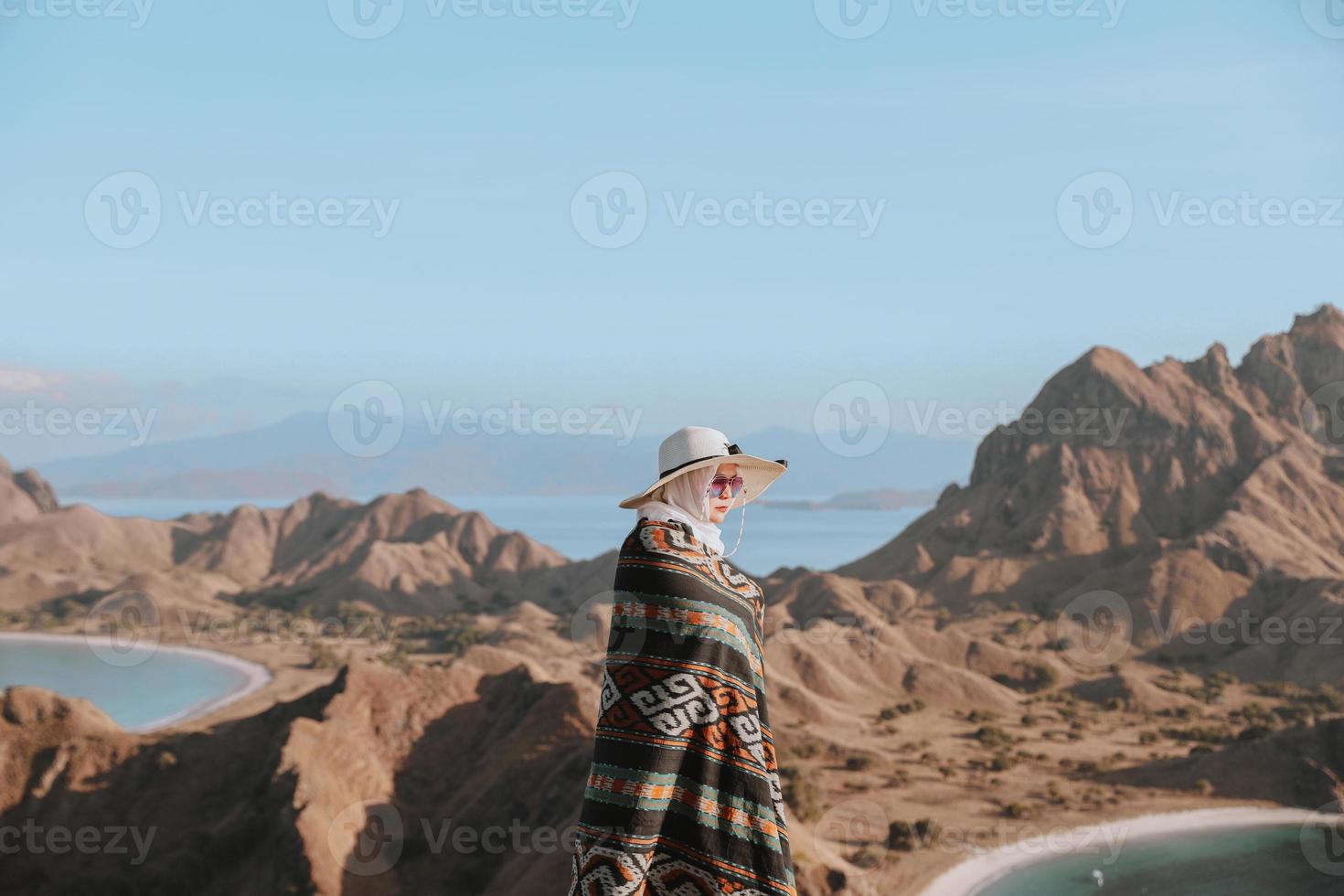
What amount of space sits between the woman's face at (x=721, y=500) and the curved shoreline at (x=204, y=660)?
3402 centimetres

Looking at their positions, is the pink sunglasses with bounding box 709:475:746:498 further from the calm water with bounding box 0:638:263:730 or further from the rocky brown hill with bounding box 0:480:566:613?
the rocky brown hill with bounding box 0:480:566:613

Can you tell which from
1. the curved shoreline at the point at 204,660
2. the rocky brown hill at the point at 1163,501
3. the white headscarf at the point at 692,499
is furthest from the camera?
the rocky brown hill at the point at 1163,501

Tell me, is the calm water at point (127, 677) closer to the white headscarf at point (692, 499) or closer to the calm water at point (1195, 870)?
the calm water at point (1195, 870)

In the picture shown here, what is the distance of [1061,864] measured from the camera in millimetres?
25188

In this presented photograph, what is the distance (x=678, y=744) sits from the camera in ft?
13.2

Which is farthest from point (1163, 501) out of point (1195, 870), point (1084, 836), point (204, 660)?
point (204, 660)

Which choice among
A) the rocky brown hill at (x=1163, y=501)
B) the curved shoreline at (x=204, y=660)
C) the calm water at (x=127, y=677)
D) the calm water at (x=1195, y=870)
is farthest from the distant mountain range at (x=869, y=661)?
the calm water at (x=127, y=677)

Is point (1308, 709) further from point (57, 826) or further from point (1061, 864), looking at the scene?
point (57, 826)

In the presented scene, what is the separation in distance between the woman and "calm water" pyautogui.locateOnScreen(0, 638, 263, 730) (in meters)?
46.9

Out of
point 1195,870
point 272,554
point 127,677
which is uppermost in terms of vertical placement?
point 272,554

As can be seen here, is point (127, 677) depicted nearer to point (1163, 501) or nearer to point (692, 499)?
point (1163, 501)

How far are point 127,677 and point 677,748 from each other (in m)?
63.1

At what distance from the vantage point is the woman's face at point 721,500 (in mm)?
4359

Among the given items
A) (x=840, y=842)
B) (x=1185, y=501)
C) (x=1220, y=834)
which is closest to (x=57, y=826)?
(x=840, y=842)
